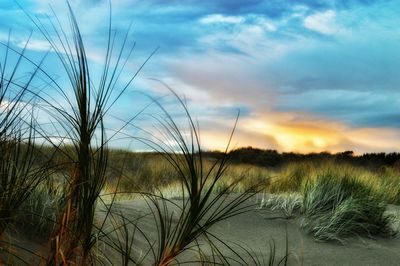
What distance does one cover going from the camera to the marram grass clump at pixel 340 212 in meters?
5.94

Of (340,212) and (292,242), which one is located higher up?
(340,212)

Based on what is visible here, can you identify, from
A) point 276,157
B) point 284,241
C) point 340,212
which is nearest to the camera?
point 284,241

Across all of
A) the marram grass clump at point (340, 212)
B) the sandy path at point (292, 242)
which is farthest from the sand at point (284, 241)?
the marram grass clump at point (340, 212)

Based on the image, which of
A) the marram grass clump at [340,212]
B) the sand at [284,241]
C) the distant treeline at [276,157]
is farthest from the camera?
the distant treeline at [276,157]

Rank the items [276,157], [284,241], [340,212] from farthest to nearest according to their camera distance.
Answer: [276,157]
[340,212]
[284,241]

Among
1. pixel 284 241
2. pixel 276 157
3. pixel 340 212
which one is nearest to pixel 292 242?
pixel 284 241

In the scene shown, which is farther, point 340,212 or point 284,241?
point 340,212

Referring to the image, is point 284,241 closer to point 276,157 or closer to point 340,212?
point 340,212

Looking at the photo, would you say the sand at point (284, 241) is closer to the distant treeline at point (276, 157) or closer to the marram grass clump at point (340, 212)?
the marram grass clump at point (340, 212)

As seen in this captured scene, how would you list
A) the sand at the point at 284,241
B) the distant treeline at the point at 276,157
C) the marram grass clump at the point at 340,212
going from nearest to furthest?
the sand at the point at 284,241 < the marram grass clump at the point at 340,212 < the distant treeline at the point at 276,157

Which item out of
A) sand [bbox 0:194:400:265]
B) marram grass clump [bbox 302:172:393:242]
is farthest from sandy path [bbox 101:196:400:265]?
marram grass clump [bbox 302:172:393:242]

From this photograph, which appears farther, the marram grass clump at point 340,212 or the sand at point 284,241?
the marram grass clump at point 340,212

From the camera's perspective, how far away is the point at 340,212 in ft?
19.8

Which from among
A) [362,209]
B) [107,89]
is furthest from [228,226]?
[107,89]
